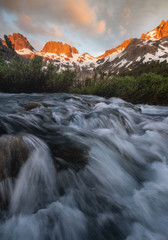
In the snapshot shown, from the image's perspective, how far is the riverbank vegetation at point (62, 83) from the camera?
7.84 meters

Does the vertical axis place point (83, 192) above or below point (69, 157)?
below

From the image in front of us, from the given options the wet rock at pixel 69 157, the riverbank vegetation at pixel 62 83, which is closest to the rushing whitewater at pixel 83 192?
the wet rock at pixel 69 157

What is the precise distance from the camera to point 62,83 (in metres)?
10.2

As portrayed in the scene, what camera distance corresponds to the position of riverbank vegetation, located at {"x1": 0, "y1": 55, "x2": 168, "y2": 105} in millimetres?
7836

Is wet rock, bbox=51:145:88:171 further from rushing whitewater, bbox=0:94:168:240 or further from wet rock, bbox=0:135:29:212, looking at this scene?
wet rock, bbox=0:135:29:212

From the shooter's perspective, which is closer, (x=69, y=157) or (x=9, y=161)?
(x=9, y=161)

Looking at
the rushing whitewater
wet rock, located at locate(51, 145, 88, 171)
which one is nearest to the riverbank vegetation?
the rushing whitewater

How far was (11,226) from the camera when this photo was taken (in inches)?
55.1

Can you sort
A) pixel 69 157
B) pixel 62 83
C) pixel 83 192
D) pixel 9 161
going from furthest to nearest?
pixel 62 83 < pixel 69 157 < pixel 83 192 < pixel 9 161

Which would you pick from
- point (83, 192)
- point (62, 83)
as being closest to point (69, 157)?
point (83, 192)

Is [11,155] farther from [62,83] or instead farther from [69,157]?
[62,83]

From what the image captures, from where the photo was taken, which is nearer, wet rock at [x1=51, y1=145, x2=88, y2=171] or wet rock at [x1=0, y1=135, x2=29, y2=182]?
wet rock at [x1=0, y1=135, x2=29, y2=182]

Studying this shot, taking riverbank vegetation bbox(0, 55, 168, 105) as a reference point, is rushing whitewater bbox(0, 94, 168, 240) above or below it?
below

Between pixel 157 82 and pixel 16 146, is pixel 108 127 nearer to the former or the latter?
pixel 16 146
